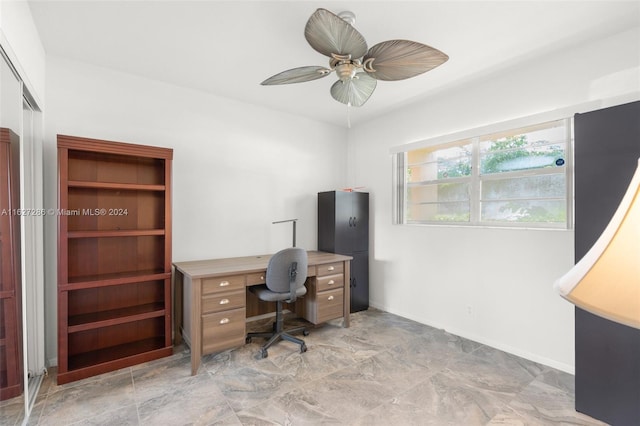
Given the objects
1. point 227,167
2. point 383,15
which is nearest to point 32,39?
point 227,167

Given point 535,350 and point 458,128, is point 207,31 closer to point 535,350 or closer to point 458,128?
point 458,128

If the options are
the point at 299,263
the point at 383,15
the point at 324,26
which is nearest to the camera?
the point at 324,26

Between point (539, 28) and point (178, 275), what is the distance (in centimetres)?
374

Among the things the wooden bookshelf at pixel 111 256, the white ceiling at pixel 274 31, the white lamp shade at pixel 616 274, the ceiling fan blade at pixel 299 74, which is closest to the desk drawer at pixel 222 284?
the wooden bookshelf at pixel 111 256

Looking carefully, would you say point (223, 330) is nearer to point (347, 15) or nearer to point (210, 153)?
point (210, 153)

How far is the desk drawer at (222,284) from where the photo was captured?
2.48 meters

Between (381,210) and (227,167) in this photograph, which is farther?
(381,210)

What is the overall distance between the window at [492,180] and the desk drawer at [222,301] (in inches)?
90.3

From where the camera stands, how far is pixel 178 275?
9.89 feet

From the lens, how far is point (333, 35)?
1.65 m

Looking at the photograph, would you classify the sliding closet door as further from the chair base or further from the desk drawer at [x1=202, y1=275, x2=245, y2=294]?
the desk drawer at [x1=202, y1=275, x2=245, y2=294]

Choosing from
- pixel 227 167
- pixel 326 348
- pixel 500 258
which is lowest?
pixel 326 348

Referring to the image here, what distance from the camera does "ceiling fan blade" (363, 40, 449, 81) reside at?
5.52ft

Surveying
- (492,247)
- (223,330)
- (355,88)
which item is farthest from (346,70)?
(223,330)
